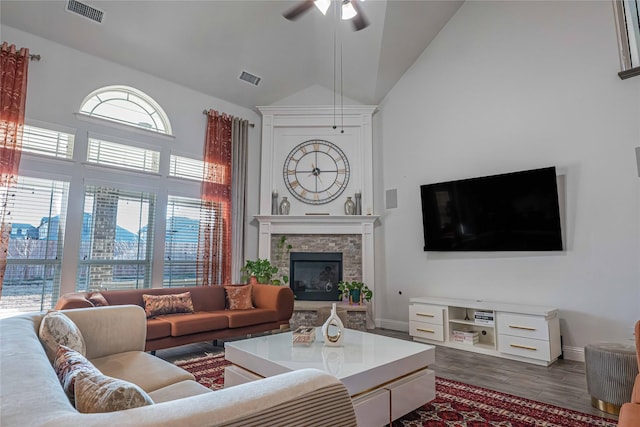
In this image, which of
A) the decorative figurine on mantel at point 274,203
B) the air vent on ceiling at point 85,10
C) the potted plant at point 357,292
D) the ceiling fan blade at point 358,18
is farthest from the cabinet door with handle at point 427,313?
the air vent on ceiling at point 85,10

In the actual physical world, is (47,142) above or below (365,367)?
above

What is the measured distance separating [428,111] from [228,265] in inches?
156

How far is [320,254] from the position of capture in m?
6.02

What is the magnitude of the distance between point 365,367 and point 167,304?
2747 millimetres

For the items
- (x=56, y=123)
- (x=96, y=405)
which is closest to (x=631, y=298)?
(x=96, y=405)

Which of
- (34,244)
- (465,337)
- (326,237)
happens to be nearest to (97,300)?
(34,244)

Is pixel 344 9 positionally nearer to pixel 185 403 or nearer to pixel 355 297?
pixel 185 403

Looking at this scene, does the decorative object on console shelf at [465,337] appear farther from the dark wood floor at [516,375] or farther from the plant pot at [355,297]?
the plant pot at [355,297]

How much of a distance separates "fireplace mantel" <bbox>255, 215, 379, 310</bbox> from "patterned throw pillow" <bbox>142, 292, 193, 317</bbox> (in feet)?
5.92

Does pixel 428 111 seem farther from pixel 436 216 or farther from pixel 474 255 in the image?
pixel 474 255

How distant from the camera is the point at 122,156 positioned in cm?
482

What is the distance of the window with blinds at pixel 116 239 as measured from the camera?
444 centimetres

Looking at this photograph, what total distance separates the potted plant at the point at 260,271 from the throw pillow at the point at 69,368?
4.04 metres

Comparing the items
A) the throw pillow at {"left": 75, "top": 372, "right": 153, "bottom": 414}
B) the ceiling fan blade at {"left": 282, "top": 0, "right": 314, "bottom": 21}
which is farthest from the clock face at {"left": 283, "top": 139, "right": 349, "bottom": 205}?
the throw pillow at {"left": 75, "top": 372, "right": 153, "bottom": 414}
